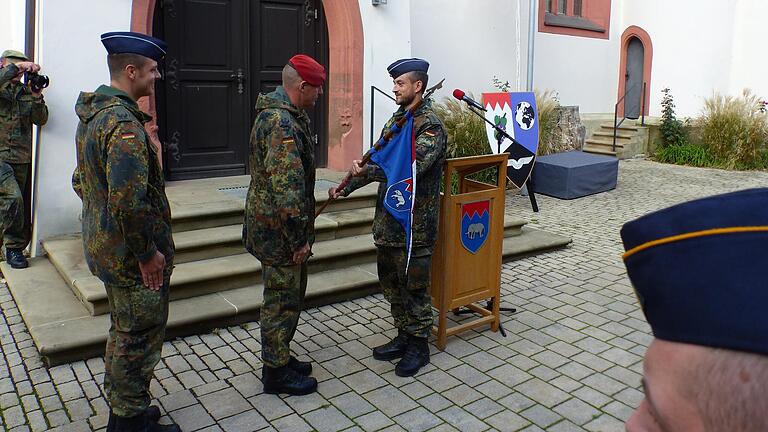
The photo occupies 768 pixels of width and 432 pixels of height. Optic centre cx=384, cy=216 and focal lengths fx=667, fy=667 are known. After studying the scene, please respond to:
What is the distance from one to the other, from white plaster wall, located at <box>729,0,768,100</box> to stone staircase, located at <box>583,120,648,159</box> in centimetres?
250

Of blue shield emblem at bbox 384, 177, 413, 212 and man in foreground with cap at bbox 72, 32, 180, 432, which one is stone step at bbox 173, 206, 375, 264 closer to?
blue shield emblem at bbox 384, 177, 413, 212

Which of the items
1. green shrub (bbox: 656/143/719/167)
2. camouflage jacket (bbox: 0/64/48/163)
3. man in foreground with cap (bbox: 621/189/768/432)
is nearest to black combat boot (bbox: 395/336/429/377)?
man in foreground with cap (bbox: 621/189/768/432)

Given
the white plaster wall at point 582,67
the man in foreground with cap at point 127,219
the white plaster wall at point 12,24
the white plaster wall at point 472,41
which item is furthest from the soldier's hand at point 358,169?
the white plaster wall at point 582,67

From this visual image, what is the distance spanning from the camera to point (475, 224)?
472 centimetres

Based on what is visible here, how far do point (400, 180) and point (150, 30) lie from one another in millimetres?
3776

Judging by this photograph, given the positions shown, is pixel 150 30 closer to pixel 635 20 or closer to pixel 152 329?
pixel 152 329

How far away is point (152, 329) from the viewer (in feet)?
11.0

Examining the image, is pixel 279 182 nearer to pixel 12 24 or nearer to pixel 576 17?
pixel 12 24

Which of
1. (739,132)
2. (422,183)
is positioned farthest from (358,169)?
(739,132)

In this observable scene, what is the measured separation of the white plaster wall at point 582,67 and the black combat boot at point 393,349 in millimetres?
9507

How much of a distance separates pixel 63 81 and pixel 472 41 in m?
6.88

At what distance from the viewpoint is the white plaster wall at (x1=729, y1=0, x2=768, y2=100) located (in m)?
14.3

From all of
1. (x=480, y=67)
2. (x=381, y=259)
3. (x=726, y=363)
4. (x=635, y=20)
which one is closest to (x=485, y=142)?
(x=480, y=67)

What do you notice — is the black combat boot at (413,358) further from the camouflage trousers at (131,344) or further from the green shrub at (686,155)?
the green shrub at (686,155)
